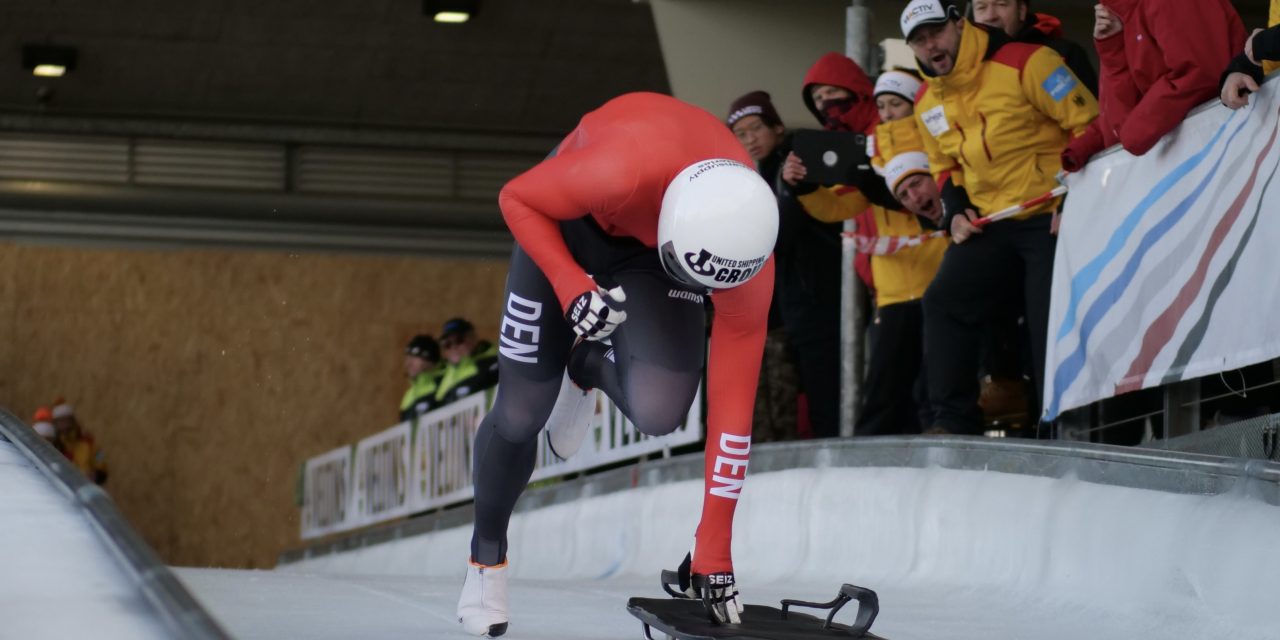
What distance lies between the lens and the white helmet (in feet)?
10.1

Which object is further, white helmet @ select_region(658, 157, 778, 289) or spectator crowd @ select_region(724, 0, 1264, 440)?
spectator crowd @ select_region(724, 0, 1264, 440)

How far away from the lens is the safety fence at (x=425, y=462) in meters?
7.37

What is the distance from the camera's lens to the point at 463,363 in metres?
10.4

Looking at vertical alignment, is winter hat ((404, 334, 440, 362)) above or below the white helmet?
above

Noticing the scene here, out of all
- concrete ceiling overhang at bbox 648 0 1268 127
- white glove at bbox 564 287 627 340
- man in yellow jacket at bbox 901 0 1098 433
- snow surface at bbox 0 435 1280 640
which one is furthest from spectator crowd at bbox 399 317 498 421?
white glove at bbox 564 287 627 340

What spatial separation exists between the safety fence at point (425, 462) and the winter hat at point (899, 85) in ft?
4.81

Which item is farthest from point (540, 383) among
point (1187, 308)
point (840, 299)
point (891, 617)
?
point (840, 299)

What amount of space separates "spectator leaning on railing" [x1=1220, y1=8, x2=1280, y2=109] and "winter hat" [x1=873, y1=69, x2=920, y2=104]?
7.00 feet

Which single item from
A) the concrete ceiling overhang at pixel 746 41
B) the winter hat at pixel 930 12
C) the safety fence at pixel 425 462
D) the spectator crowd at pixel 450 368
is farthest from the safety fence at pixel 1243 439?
the concrete ceiling overhang at pixel 746 41

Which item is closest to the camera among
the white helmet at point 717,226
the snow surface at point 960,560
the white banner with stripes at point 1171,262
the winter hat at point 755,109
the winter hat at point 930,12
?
the white helmet at point 717,226

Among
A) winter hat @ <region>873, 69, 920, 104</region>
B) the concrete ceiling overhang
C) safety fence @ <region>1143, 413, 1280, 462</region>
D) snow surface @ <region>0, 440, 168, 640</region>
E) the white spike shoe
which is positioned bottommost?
the white spike shoe

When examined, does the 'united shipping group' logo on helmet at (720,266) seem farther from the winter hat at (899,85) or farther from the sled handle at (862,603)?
the winter hat at (899,85)

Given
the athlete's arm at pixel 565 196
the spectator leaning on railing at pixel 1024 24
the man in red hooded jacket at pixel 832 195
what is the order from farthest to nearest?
the man in red hooded jacket at pixel 832 195 → the spectator leaning on railing at pixel 1024 24 → the athlete's arm at pixel 565 196

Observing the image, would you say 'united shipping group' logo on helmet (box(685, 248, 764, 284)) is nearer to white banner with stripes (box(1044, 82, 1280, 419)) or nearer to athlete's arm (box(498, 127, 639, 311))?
athlete's arm (box(498, 127, 639, 311))
